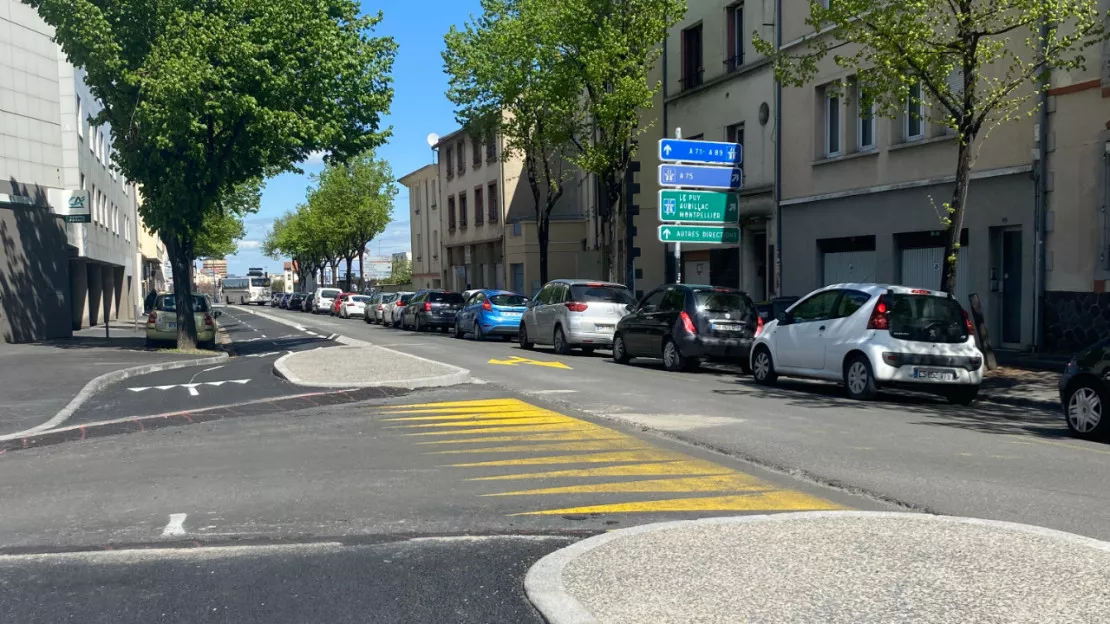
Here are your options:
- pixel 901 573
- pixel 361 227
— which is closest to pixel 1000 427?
pixel 901 573

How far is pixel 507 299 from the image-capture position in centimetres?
2883

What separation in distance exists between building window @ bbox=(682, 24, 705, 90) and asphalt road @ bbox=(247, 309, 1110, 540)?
52.1 feet

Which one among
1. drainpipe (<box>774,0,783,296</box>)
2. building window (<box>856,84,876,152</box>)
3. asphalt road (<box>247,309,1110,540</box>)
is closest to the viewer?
asphalt road (<box>247,309,1110,540</box>)

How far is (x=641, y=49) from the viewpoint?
2869cm

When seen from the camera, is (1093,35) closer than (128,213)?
Yes

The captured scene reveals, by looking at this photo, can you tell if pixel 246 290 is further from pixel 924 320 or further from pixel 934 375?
pixel 934 375

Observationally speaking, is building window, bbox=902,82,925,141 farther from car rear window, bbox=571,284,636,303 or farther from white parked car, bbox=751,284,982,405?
white parked car, bbox=751,284,982,405

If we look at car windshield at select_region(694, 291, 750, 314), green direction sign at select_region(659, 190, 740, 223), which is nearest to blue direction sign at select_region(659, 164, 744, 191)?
green direction sign at select_region(659, 190, 740, 223)

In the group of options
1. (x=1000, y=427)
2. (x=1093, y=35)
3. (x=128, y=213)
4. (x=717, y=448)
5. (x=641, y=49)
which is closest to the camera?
(x=717, y=448)

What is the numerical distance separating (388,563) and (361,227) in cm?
6968

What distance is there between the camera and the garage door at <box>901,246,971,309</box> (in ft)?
66.7

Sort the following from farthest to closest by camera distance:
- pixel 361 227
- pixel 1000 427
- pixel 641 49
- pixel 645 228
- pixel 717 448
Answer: pixel 361 227, pixel 645 228, pixel 641 49, pixel 1000 427, pixel 717 448

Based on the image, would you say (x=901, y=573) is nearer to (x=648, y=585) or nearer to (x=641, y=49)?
(x=648, y=585)

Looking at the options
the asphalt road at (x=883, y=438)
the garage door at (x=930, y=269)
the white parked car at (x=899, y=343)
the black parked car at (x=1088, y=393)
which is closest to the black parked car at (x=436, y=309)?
the garage door at (x=930, y=269)
